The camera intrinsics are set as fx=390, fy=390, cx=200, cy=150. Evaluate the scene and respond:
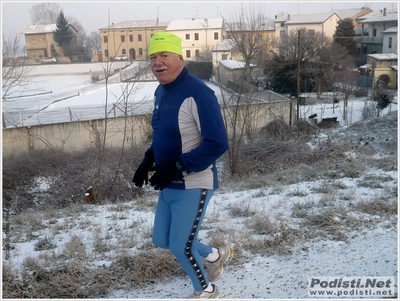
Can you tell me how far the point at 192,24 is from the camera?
36719 mm

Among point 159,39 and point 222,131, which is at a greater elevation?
point 159,39

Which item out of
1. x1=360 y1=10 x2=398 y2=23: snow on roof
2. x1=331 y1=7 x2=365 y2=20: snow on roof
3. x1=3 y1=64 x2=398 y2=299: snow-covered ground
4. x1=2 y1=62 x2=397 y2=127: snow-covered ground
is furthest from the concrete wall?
x1=331 y1=7 x2=365 y2=20: snow on roof

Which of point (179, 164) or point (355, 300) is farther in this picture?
point (355, 300)

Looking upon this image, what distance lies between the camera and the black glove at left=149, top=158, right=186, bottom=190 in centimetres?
248

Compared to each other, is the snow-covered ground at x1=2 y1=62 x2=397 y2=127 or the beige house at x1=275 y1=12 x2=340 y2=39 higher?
the beige house at x1=275 y1=12 x2=340 y2=39

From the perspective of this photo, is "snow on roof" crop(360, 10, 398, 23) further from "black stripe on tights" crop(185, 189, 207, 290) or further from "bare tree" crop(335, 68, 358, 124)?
"black stripe on tights" crop(185, 189, 207, 290)

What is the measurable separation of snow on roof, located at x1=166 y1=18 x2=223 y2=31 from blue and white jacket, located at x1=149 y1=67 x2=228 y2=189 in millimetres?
33279

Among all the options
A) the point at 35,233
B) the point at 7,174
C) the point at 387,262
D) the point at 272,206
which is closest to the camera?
the point at 387,262

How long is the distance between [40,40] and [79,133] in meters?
46.5

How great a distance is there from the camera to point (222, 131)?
2.46 m

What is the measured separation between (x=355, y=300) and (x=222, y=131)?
4.95ft

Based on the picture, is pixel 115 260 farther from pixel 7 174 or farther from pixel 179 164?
pixel 7 174

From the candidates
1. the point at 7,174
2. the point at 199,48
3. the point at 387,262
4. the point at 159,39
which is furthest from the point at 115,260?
the point at 199,48

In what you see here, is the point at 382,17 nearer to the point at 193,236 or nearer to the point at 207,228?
the point at 207,228
